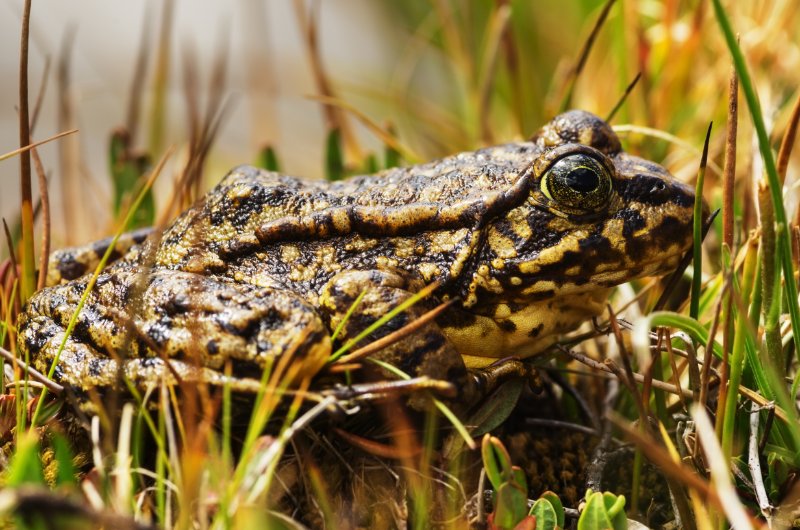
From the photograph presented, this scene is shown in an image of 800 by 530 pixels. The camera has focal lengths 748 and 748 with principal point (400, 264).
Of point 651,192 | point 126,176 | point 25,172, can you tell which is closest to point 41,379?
point 25,172

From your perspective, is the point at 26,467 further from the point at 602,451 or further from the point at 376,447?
the point at 602,451

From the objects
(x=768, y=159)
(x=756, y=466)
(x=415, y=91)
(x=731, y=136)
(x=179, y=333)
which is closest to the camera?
(x=768, y=159)

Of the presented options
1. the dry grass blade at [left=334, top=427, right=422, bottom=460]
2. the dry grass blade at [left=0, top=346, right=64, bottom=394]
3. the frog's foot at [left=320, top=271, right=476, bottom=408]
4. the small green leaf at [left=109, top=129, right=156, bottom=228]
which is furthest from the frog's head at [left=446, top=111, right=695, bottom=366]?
the small green leaf at [left=109, top=129, right=156, bottom=228]

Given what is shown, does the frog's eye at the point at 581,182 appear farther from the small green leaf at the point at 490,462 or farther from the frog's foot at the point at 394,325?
the small green leaf at the point at 490,462

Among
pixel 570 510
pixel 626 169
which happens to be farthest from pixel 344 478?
pixel 626 169

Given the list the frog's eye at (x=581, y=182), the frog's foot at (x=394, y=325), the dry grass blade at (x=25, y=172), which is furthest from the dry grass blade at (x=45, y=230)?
the frog's eye at (x=581, y=182)

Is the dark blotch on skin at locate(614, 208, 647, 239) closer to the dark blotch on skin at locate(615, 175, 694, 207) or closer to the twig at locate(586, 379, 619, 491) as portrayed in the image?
the dark blotch on skin at locate(615, 175, 694, 207)

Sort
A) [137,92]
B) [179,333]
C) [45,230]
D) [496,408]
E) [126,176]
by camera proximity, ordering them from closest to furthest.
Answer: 1. [179,333]
2. [496,408]
3. [45,230]
4. [126,176]
5. [137,92]
